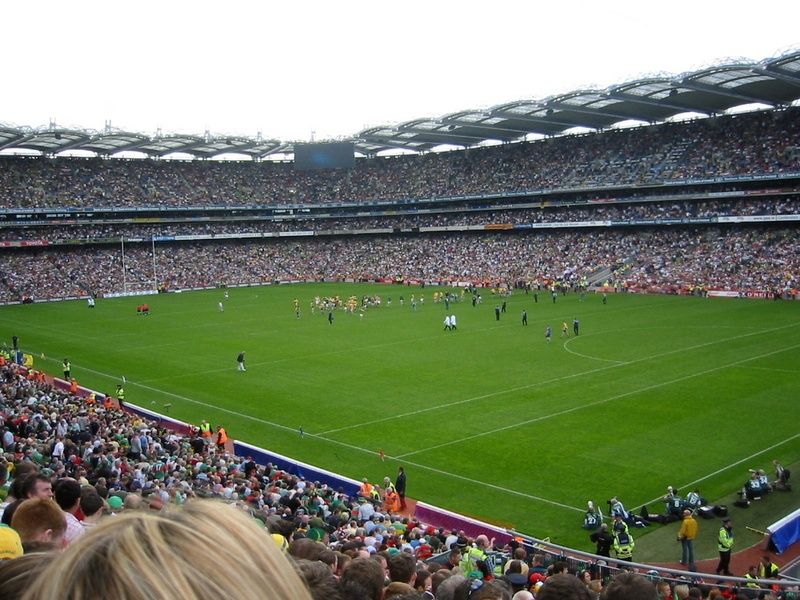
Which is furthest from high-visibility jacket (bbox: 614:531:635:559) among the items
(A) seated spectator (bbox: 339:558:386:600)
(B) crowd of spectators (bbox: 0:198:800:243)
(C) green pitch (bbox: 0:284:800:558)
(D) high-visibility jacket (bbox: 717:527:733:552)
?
(B) crowd of spectators (bbox: 0:198:800:243)

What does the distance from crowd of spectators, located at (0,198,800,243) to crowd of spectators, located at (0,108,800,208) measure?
2.65 meters

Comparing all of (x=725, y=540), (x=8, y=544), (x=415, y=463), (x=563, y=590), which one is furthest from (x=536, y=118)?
(x=8, y=544)

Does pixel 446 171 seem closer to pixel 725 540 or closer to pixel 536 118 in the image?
pixel 536 118

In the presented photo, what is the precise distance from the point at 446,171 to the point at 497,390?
234ft

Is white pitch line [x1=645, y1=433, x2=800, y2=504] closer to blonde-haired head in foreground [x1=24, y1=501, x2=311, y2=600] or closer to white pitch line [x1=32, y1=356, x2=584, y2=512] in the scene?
white pitch line [x1=32, y1=356, x2=584, y2=512]

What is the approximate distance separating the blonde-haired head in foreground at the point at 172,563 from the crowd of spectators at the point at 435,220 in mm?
75152

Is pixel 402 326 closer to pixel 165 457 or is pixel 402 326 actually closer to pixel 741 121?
pixel 165 457

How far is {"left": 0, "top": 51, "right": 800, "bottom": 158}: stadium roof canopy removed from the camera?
2363 inches

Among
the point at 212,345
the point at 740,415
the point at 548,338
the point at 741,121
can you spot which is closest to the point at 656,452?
the point at 740,415

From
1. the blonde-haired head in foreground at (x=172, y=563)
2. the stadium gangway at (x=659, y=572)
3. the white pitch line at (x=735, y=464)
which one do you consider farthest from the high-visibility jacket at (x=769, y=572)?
the blonde-haired head in foreground at (x=172, y=563)

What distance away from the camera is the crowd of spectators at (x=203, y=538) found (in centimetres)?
123

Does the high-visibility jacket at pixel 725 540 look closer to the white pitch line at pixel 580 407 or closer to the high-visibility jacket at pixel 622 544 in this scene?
the high-visibility jacket at pixel 622 544

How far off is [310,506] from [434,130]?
242 feet

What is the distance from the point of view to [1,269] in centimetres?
8094
